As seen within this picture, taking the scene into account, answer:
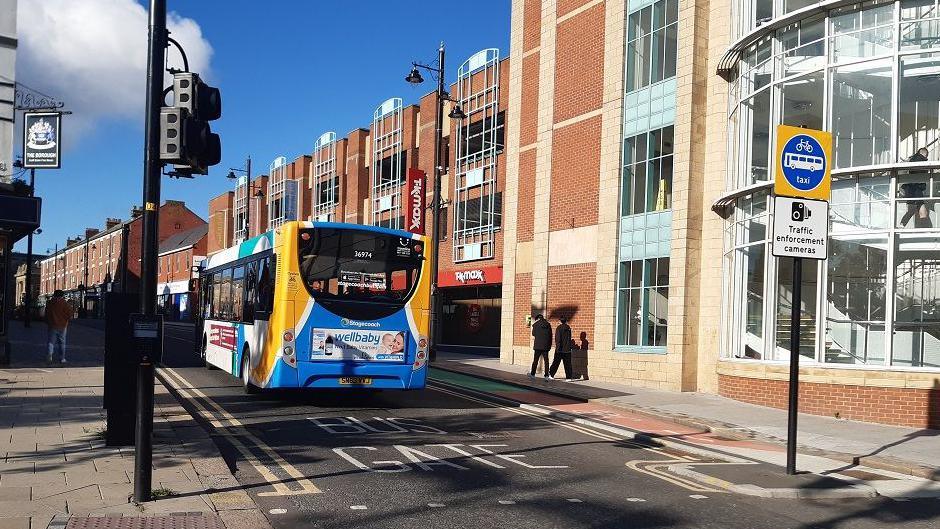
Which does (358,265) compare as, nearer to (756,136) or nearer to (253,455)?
(253,455)

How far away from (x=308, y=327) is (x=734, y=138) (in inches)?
430

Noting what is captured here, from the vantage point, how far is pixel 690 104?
19.5m

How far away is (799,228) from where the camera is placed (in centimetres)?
938

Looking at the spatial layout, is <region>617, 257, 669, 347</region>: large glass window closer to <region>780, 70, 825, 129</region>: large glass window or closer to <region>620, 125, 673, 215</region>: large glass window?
<region>620, 125, 673, 215</region>: large glass window

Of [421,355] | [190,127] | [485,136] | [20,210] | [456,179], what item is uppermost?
[485,136]

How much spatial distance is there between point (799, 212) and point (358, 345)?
713cm

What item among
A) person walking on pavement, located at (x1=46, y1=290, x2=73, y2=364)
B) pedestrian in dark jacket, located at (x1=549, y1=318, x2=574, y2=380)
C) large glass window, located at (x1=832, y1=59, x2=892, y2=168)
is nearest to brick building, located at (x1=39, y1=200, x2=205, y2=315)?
person walking on pavement, located at (x1=46, y1=290, x2=73, y2=364)

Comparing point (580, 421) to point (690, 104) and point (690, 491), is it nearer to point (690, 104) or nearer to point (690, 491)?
point (690, 491)

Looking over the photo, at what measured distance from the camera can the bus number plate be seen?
1321cm

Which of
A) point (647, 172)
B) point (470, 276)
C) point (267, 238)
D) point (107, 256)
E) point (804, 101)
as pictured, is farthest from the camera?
point (107, 256)

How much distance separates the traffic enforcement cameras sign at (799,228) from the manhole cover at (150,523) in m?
6.61

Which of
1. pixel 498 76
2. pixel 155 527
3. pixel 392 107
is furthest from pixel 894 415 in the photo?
pixel 392 107

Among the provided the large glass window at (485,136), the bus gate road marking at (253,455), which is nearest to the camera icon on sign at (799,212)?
the bus gate road marking at (253,455)

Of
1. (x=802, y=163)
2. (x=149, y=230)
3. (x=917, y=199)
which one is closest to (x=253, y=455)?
(x=149, y=230)
